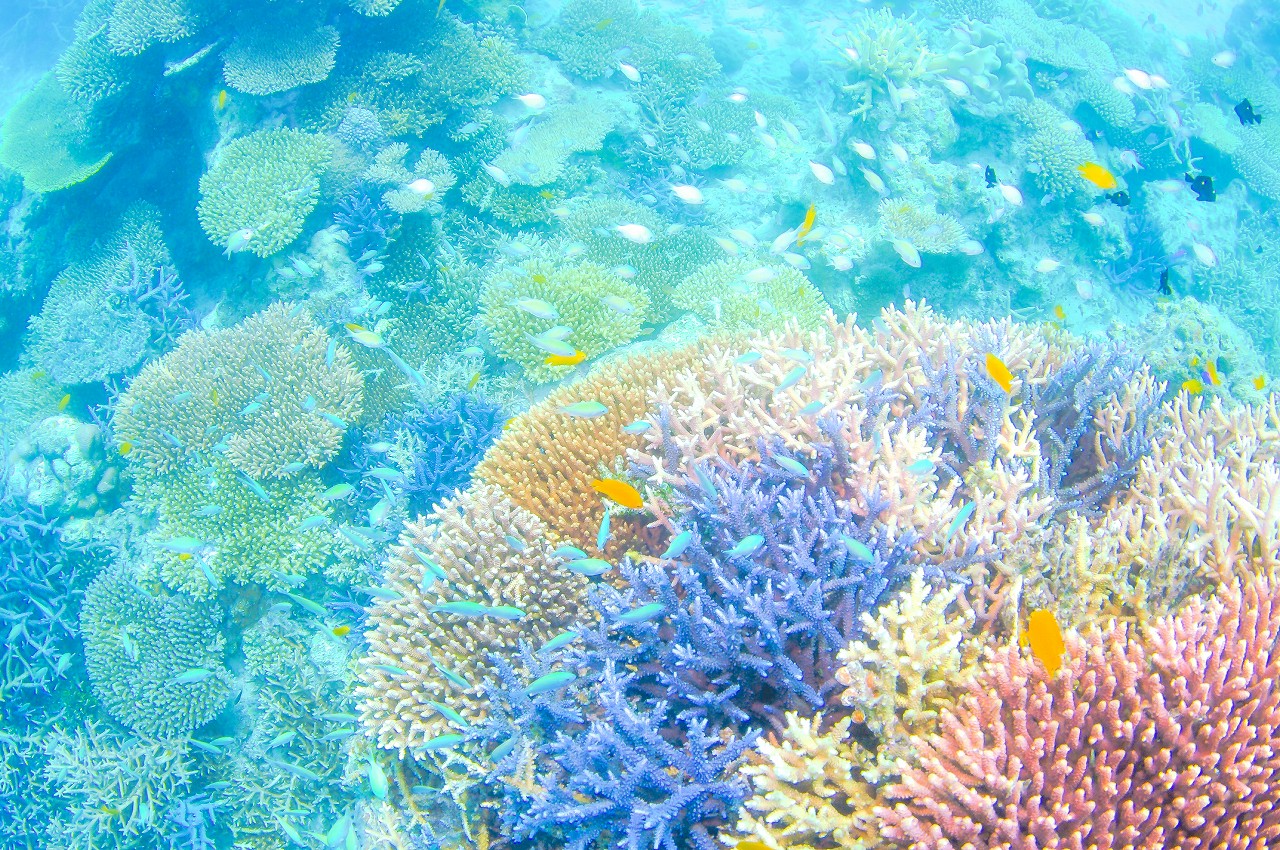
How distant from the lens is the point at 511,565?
3.84m

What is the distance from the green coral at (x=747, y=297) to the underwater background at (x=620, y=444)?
0.09m

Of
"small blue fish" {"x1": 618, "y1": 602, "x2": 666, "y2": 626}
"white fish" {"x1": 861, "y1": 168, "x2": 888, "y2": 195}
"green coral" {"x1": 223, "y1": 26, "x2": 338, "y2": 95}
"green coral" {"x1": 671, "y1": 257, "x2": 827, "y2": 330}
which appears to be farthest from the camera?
"green coral" {"x1": 223, "y1": 26, "x2": 338, "y2": 95}

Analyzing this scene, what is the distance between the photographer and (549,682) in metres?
2.95

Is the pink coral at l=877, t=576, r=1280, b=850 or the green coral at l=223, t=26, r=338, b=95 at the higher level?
the green coral at l=223, t=26, r=338, b=95

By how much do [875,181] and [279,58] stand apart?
8005mm

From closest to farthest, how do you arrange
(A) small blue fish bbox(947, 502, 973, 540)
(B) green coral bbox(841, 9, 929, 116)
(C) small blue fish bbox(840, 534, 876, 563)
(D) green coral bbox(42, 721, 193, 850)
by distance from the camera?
(C) small blue fish bbox(840, 534, 876, 563)
(A) small blue fish bbox(947, 502, 973, 540)
(D) green coral bbox(42, 721, 193, 850)
(B) green coral bbox(841, 9, 929, 116)

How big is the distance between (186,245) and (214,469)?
206 inches

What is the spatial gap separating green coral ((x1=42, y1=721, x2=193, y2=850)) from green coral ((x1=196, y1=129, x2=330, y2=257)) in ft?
17.9

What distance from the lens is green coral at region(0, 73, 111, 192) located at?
907cm

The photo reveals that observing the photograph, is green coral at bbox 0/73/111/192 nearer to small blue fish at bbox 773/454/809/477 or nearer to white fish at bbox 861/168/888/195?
white fish at bbox 861/168/888/195

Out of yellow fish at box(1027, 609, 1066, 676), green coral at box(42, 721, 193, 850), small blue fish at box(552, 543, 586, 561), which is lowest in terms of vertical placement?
green coral at box(42, 721, 193, 850)

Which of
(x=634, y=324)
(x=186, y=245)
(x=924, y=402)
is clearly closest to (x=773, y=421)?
(x=924, y=402)

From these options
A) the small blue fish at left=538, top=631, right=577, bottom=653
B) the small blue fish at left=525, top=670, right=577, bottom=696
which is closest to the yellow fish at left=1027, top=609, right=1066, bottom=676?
the small blue fish at left=525, top=670, right=577, bottom=696

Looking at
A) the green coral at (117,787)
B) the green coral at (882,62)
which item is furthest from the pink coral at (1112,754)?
the green coral at (882,62)
